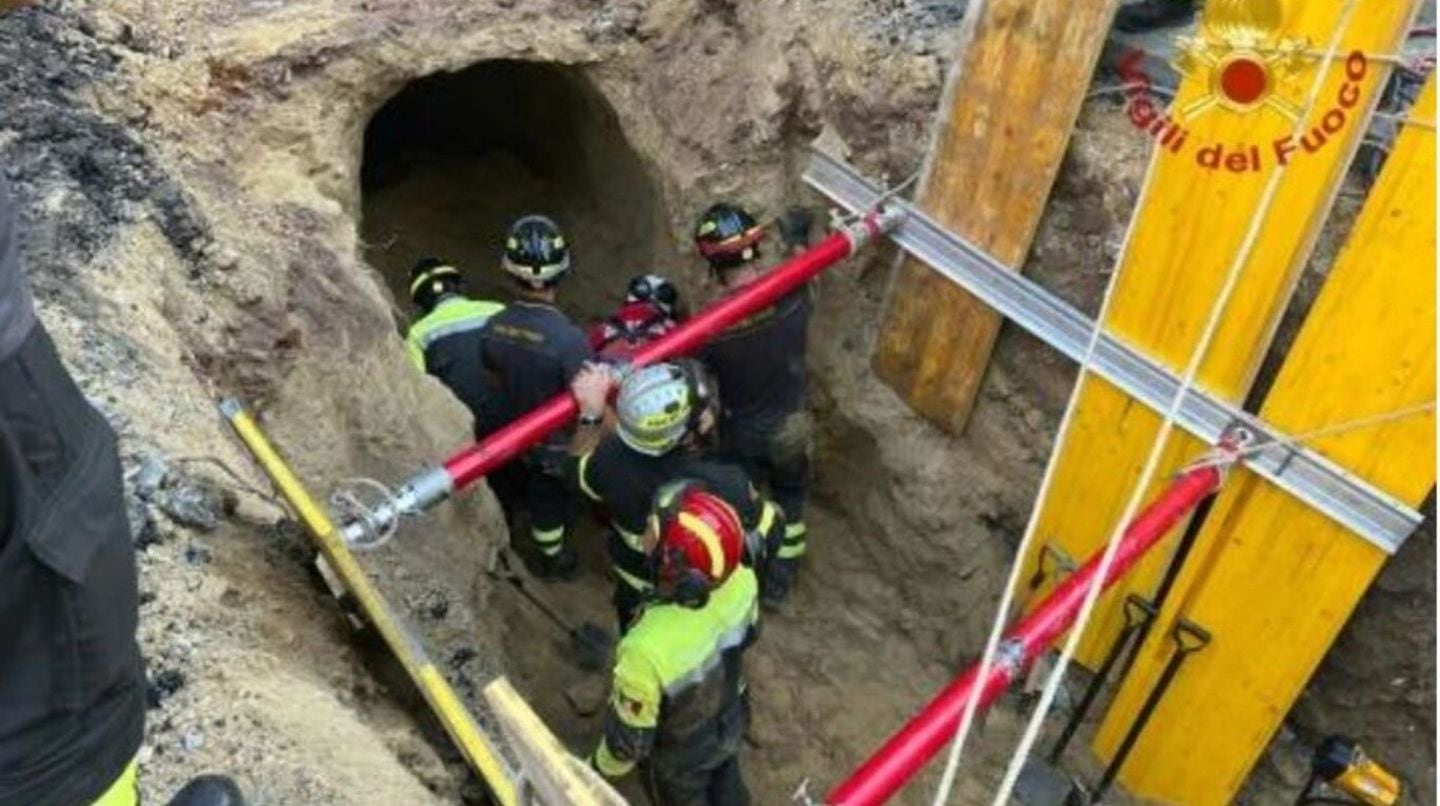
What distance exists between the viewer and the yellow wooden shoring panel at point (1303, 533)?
4.19 meters

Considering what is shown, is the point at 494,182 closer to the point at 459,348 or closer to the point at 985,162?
the point at 459,348

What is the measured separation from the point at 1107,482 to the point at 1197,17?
79.3 inches

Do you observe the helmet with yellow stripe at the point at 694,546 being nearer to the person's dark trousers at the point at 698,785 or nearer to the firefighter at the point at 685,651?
the firefighter at the point at 685,651

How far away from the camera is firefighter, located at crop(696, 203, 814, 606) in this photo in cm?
580

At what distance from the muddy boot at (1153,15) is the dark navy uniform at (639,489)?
254cm

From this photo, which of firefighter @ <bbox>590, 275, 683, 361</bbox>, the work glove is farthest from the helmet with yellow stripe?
the work glove

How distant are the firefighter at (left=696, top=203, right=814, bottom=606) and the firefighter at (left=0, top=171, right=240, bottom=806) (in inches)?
145

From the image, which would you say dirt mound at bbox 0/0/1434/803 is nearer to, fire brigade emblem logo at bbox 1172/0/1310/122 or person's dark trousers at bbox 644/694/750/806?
fire brigade emblem logo at bbox 1172/0/1310/122

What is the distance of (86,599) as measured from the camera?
7.11ft

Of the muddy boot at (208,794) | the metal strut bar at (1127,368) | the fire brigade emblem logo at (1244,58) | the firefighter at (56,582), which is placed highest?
the fire brigade emblem logo at (1244,58)

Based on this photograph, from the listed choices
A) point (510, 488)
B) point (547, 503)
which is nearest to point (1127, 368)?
point (547, 503)


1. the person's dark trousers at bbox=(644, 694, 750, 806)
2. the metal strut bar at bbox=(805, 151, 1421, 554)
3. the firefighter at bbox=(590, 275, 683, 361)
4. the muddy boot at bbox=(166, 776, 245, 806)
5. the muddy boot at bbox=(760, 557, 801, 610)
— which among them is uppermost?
the metal strut bar at bbox=(805, 151, 1421, 554)

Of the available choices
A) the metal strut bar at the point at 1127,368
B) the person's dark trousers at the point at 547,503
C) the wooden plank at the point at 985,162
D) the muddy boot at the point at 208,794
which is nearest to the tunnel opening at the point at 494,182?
the person's dark trousers at the point at 547,503

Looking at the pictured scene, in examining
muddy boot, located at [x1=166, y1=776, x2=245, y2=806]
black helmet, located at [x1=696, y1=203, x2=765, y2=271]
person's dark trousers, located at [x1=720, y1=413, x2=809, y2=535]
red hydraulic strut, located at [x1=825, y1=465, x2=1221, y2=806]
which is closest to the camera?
muddy boot, located at [x1=166, y1=776, x2=245, y2=806]
